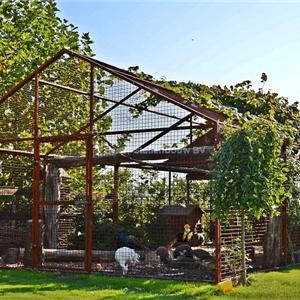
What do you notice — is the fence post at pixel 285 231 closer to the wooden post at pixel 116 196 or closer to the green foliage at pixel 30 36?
the wooden post at pixel 116 196

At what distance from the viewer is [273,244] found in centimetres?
1242

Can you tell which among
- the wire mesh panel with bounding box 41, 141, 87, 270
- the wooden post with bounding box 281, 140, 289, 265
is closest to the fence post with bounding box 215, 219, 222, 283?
the wooden post with bounding box 281, 140, 289, 265

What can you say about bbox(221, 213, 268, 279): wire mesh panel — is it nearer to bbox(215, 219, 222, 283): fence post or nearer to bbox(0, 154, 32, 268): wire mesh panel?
bbox(215, 219, 222, 283): fence post

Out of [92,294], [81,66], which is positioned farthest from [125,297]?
[81,66]

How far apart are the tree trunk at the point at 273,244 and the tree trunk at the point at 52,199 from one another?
493 centimetres

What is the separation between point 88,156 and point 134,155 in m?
1.22

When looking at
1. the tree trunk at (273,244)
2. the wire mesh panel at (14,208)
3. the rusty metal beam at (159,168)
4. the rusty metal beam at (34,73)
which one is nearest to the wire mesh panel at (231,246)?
the tree trunk at (273,244)

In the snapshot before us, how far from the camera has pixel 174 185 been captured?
16.2 meters

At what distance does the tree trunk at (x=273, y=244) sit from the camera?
12.4 m

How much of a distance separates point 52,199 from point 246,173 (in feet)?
20.7

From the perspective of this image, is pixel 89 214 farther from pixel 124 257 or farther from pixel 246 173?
pixel 246 173

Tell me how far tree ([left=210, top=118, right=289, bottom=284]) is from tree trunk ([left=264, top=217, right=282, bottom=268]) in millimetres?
2265

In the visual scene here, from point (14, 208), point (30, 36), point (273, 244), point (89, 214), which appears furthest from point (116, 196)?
A: point (30, 36)

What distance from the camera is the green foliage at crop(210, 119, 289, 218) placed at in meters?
9.84
